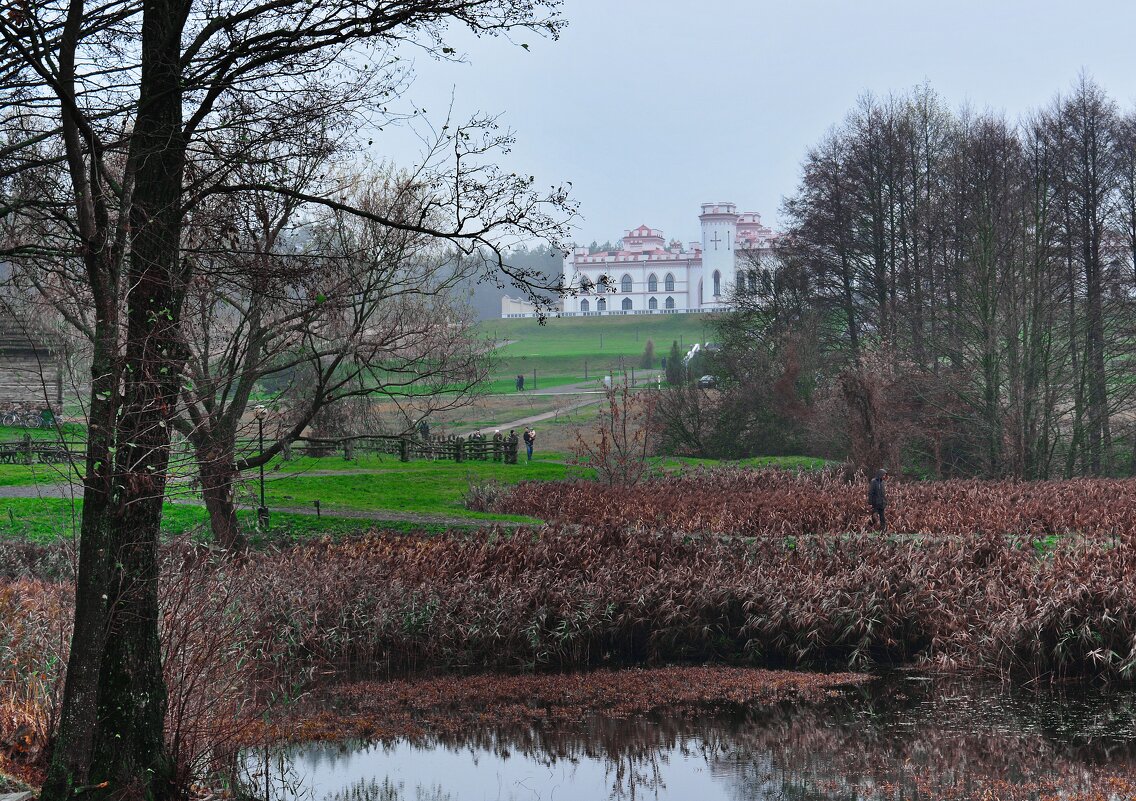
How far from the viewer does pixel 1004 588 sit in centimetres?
1299

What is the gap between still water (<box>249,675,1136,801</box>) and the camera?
29.5ft

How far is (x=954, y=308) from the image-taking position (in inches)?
1228

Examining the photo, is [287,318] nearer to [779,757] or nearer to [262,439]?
[262,439]

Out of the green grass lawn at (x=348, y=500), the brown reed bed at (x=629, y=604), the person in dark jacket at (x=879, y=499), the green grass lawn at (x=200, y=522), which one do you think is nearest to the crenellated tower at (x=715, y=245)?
the green grass lawn at (x=348, y=500)

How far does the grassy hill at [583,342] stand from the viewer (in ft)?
261

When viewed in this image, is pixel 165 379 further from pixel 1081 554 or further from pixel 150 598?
pixel 1081 554

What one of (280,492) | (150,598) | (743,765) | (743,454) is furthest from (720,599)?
(743,454)

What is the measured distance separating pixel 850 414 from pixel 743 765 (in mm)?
20357

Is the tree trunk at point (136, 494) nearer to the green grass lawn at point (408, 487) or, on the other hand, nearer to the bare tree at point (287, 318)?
the bare tree at point (287, 318)

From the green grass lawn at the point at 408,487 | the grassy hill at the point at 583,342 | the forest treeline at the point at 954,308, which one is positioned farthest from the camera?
the grassy hill at the point at 583,342

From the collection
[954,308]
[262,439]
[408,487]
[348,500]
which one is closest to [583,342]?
[954,308]

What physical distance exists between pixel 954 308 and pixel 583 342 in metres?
65.8

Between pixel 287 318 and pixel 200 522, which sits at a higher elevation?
pixel 287 318

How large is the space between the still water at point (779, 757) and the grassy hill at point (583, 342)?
58552mm
